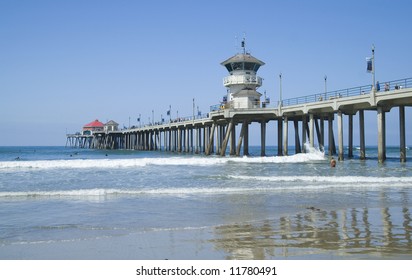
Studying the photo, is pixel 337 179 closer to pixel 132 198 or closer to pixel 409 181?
pixel 409 181

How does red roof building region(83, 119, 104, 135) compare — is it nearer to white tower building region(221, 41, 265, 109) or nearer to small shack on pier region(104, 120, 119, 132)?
small shack on pier region(104, 120, 119, 132)

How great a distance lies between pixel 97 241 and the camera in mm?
6953

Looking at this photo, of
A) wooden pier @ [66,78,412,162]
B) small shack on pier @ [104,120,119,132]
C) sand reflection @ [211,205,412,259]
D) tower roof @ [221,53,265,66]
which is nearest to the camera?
sand reflection @ [211,205,412,259]

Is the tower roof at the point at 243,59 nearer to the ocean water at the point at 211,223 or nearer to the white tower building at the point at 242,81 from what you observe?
the white tower building at the point at 242,81

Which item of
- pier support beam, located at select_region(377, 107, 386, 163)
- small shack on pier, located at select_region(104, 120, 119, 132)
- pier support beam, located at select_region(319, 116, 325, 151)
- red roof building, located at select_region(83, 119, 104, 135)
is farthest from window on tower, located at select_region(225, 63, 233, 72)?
red roof building, located at select_region(83, 119, 104, 135)

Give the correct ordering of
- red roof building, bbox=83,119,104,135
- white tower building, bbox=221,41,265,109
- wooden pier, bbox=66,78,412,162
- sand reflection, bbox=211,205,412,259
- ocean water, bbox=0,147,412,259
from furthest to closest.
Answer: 1. red roof building, bbox=83,119,104,135
2. white tower building, bbox=221,41,265,109
3. wooden pier, bbox=66,78,412,162
4. ocean water, bbox=0,147,412,259
5. sand reflection, bbox=211,205,412,259

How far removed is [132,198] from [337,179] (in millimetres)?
10065

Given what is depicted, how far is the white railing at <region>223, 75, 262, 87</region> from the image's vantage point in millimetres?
42297

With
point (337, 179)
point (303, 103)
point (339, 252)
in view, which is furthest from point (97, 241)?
point (303, 103)

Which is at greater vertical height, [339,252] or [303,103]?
[303,103]

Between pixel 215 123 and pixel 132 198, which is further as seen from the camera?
pixel 215 123

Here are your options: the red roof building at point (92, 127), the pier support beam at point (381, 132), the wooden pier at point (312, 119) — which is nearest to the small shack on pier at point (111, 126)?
the red roof building at point (92, 127)
